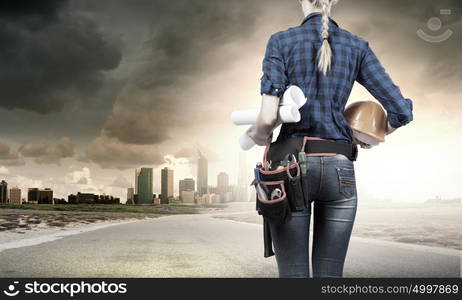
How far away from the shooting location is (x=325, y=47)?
2.54 meters

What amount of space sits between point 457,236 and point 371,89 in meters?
12.4

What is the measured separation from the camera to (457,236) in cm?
1369

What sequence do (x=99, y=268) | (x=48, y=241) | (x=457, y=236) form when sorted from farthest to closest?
(x=457, y=236) → (x=48, y=241) → (x=99, y=268)

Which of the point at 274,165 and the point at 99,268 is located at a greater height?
the point at 274,165

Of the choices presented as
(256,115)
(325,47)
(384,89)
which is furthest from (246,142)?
(384,89)

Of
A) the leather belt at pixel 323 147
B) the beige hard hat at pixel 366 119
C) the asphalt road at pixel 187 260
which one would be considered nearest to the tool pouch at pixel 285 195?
the leather belt at pixel 323 147

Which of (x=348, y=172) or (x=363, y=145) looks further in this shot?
(x=363, y=145)

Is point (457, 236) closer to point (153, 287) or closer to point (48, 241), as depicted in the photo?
point (48, 241)

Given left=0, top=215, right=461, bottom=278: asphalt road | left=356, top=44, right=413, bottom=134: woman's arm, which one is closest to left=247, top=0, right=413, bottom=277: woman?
left=356, top=44, right=413, bottom=134: woman's arm

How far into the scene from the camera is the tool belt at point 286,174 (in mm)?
2441

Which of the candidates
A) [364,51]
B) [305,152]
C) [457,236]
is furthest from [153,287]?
[457,236]

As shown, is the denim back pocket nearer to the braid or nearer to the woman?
the woman

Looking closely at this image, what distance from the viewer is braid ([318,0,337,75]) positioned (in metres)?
2.53

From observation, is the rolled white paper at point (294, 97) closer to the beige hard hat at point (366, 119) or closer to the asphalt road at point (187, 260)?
the beige hard hat at point (366, 119)
